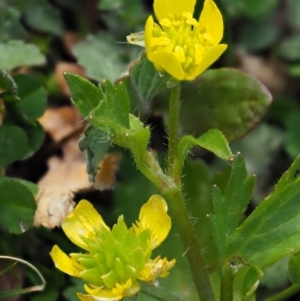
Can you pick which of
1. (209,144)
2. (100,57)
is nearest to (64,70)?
(100,57)

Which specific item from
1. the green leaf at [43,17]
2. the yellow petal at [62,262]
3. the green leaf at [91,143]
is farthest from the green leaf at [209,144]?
the green leaf at [43,17]

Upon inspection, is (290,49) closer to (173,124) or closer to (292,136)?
(292,136)

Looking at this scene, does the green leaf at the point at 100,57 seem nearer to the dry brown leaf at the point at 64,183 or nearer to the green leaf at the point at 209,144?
the dry brown leaf at the point at 64,183

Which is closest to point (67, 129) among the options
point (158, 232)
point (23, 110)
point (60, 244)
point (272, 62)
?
point (23, 110)

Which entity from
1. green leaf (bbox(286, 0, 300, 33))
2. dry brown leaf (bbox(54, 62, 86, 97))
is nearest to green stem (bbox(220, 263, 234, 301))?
dry brown leaf (bbox(54, 62, 86, 97))

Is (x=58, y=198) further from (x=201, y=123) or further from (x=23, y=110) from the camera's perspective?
(x=201, y=123)
